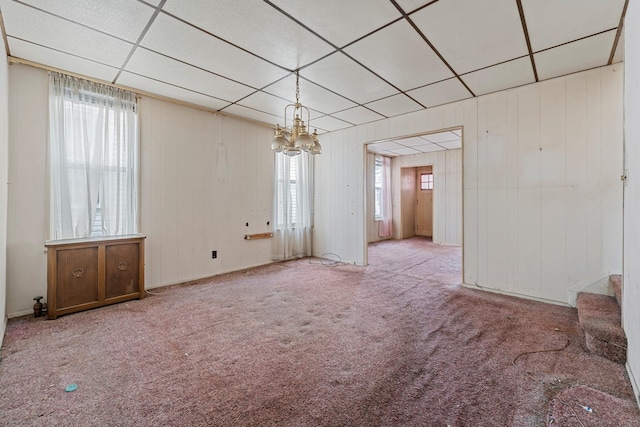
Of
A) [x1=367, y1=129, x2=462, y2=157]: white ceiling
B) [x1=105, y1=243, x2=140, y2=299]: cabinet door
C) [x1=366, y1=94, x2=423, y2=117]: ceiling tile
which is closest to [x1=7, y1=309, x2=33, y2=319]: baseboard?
[x1=105, y1=243, x2=140, y2=299]: cabinet door

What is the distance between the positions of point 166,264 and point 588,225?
17.4 feet

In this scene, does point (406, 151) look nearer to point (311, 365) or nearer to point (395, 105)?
point (395, 105)

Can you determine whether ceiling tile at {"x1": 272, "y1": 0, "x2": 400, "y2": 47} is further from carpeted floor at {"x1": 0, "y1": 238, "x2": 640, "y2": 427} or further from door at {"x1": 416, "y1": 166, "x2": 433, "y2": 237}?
door at {"x1": 416, "y1": 166, "x2": 433, "y2": 237}

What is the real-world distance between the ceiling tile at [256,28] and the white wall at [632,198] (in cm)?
219

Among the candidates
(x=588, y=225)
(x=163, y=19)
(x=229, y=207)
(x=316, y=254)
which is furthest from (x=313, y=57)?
(x=316, y=254)

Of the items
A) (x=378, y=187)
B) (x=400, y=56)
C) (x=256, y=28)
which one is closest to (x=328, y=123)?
(x=400, y=56)

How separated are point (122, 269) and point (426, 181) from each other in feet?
27.9

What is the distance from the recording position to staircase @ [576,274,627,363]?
6.48 ft

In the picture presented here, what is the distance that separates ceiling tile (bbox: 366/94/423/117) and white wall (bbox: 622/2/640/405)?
6.96 feet

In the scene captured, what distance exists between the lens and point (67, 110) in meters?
3.04

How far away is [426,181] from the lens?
9.04m

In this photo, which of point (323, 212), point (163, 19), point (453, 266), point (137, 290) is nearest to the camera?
point (163, 19)

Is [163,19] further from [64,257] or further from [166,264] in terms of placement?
[166,264]

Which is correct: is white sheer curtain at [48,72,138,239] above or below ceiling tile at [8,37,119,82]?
below
